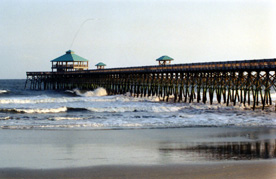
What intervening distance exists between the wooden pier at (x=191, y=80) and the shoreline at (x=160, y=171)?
20765mm

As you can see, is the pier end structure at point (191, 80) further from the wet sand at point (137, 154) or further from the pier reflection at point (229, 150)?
the pier reflection at point (229, 150)

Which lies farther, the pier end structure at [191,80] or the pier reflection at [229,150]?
the pier end structure at [191,80]

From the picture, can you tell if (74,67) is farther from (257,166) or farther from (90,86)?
(257,166)

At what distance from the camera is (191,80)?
41.2 metres

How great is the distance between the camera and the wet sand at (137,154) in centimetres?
1023

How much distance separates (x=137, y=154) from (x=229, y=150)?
10.1ft

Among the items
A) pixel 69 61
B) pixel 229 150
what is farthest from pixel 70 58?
pixel 229 150

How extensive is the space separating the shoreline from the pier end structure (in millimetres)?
20335

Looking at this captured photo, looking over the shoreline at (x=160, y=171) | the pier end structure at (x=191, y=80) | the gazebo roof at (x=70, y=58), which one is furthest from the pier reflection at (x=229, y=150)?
the gazebo roof at (x=70, y=58)

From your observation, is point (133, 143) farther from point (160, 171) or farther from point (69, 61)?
point (69, 61)

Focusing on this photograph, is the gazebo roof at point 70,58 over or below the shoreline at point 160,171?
over

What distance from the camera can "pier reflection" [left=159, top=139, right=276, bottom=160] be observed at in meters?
12.3

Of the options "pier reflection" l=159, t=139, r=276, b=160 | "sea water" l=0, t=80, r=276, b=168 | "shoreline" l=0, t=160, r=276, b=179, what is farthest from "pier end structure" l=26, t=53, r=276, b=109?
"shoreline" l=0, t=160, r=276, b=179

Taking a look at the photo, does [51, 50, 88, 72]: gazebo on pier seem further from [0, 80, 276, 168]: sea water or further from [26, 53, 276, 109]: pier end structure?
[0, 80, 276, 168]: sea water
